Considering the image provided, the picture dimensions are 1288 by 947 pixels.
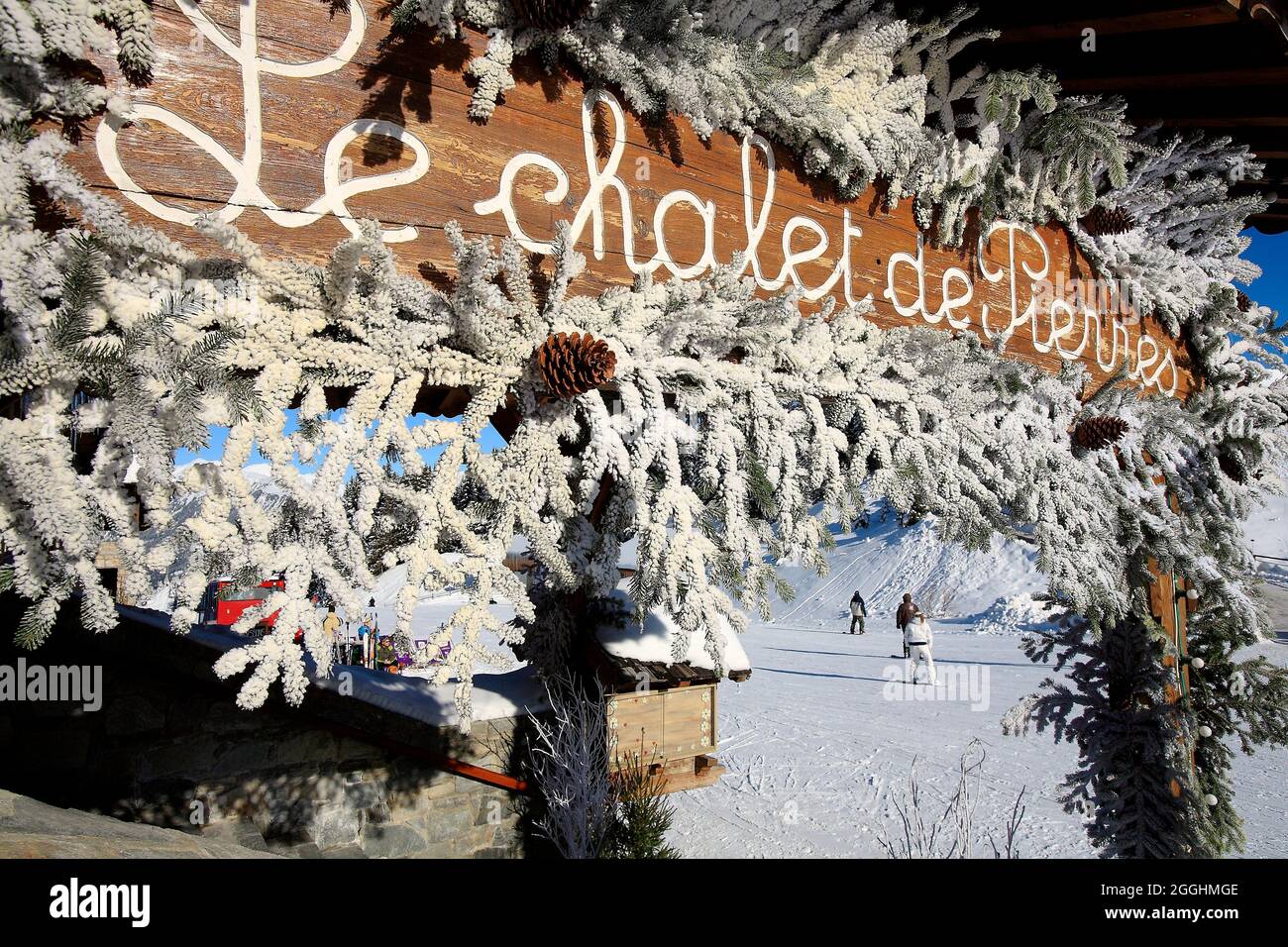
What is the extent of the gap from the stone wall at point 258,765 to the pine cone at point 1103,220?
3.66 meters

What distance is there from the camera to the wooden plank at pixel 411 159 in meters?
1.29

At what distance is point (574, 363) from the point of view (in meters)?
1.52

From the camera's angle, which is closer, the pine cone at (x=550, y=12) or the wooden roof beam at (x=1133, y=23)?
the pine cone at (x=550, y=12)

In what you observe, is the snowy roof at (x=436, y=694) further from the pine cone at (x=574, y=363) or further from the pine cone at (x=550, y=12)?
the pine cone at (x=550, y=12)

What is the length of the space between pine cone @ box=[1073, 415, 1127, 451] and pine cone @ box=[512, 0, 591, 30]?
220 cm

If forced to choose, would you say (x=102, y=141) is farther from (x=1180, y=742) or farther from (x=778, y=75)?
(x=1180, y=742)

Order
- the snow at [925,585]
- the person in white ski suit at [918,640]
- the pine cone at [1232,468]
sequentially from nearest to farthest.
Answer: the pine cone at [1232,468] → the person in white ski suit at [918,640] → the snow at [925,585]

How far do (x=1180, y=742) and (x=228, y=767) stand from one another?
5005 mm

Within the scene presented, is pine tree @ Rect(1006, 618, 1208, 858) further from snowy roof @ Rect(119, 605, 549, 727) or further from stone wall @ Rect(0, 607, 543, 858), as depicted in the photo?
stone wall @ Rect(0, 607, 543, 858)

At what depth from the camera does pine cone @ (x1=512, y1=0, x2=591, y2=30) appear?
158 cm

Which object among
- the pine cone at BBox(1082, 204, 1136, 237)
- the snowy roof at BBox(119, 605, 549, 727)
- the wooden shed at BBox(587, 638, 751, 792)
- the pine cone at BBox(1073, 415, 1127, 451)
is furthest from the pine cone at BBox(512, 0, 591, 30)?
the snowy roof at BBox(119, 605, 549, 727)

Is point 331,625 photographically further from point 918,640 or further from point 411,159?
point 918,640

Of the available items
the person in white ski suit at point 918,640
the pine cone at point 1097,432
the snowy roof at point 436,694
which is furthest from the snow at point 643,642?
the person in white ski suit at point 918,640
